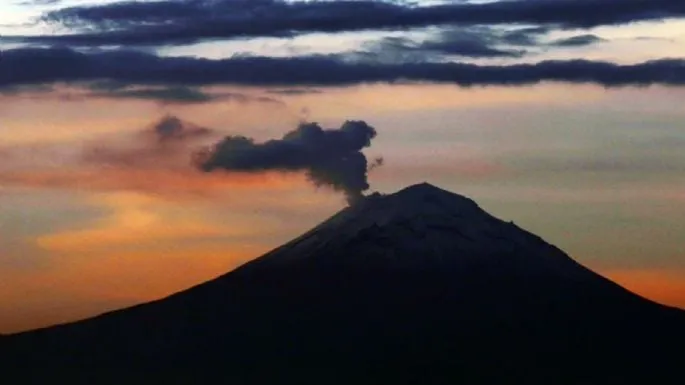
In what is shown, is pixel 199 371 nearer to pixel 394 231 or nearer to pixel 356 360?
pixel 356 360

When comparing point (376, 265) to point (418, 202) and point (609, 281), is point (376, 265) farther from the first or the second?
point (609, 281)

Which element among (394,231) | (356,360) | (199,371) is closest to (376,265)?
(394,231)

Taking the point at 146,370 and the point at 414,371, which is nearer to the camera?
the point at 414,371

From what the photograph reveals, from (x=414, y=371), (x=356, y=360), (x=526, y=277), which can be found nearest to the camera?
(x=414, y=371)

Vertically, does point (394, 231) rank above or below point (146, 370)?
above

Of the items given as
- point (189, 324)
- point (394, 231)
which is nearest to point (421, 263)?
point (394, 231)

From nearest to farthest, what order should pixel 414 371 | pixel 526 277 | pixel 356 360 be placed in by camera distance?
pixel 414 371 → pixel 356 360 → pixel 526 277
